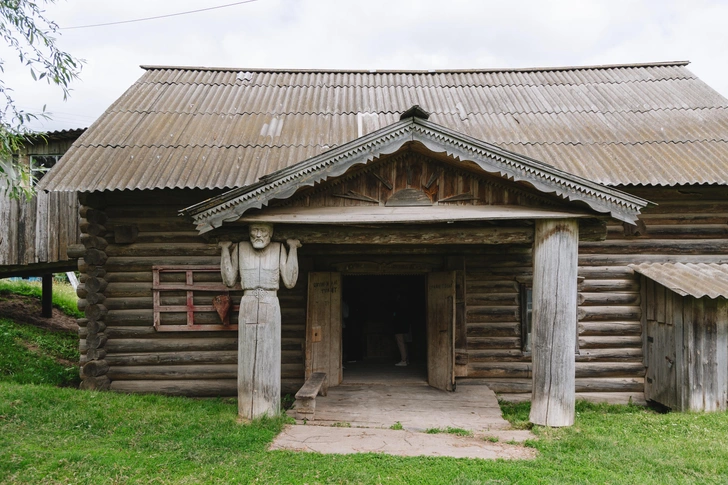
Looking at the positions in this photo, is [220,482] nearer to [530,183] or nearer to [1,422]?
[1,422]

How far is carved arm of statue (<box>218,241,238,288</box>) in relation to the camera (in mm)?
7742

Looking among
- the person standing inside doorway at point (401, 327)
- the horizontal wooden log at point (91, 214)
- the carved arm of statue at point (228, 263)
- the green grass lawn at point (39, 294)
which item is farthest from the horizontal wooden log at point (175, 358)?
the green grass lawn at point (39, 294)

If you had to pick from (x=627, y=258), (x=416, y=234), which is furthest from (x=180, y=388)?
(x=627, y=258)

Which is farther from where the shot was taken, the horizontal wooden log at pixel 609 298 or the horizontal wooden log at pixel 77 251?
the horizontal wooden log at pixel 609 298

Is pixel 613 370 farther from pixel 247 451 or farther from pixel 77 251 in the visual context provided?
pixel 77 251

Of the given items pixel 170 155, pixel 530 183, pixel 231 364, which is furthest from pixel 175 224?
pixel 530 183

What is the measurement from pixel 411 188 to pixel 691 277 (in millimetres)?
5151

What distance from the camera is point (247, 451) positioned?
6.55 metres

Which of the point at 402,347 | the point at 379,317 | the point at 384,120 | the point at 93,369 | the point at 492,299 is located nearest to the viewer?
the point at 93,369

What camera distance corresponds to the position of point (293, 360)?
33.9ft

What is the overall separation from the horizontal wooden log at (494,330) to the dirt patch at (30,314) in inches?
451

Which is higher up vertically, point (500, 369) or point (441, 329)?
point (441, 329)

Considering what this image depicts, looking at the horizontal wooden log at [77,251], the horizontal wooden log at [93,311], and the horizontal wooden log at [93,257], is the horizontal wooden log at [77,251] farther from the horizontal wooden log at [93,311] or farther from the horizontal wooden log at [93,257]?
the horizontal wooden log at [93,311]

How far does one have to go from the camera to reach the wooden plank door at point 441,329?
9.77m
